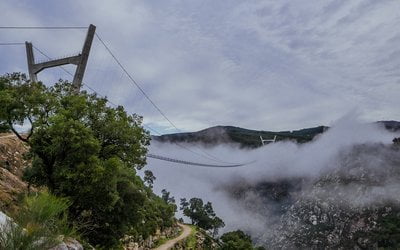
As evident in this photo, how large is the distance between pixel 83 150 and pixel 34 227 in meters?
14.3

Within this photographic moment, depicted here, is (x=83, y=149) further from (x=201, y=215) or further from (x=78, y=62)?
(x=201, y=215)

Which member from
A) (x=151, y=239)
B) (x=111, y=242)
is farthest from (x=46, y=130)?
(x=151, y=239)

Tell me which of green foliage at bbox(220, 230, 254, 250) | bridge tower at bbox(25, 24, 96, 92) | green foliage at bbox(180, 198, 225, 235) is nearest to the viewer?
bridge tower at bbox(25, 24, 96, 92)

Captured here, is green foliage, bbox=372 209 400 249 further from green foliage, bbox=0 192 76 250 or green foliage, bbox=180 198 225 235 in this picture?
green foliage, bbox=0 192 76 250

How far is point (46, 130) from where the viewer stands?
2200 centimetres

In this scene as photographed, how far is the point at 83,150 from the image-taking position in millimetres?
21609

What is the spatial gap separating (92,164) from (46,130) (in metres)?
3.22

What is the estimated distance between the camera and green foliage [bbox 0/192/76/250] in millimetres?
7207

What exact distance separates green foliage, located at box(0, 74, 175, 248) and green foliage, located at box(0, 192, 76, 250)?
38.7 feet

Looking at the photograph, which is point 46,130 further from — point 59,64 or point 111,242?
point 59,64

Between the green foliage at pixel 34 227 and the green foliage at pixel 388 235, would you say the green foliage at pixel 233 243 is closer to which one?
the green foliage at pixel 34 227

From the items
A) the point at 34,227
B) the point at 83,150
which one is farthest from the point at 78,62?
the point at 34,227

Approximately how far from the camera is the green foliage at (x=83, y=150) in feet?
70.3

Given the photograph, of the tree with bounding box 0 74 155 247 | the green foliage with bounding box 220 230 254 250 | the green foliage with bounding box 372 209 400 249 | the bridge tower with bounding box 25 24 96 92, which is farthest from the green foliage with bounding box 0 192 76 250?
the green foliage with bounding box 372 209 400 249
